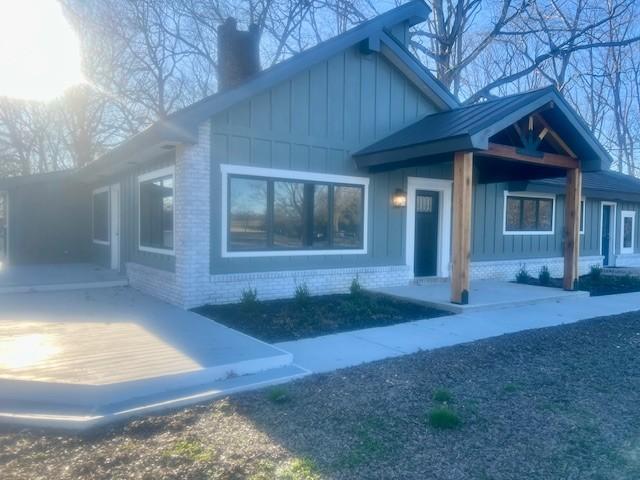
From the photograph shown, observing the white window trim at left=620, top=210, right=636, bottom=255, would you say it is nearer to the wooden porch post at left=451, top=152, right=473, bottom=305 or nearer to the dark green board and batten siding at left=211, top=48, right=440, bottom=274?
the dark green board and batten siding at left=211, top=48, right=440, bottom=274

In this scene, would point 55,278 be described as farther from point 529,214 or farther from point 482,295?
point 529,214

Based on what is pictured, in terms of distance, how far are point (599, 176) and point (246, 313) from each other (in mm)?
15975

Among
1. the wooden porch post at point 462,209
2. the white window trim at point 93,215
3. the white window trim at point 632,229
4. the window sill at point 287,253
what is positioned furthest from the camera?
the white window trim at point 632,229

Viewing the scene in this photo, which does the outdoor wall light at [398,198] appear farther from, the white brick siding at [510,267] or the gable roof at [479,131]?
the white brick siding at [510,267]

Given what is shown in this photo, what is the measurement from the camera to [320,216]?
10.4 metres

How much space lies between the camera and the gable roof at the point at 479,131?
856 cm

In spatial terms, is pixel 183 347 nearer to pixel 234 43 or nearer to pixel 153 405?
pixel 153 405

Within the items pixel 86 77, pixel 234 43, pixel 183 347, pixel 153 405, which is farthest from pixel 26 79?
pixel 153 405

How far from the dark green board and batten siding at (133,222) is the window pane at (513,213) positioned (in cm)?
947

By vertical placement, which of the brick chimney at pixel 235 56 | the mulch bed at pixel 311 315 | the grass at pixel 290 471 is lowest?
the grass at pixel 290 471

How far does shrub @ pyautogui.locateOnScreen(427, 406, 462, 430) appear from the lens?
13.5ft

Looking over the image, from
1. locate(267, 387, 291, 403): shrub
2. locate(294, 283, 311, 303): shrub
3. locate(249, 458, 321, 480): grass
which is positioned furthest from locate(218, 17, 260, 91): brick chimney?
locate(249, 458, 321, 480): grass

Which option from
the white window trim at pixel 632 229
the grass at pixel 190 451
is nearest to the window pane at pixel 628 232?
the white window trim at pixel 632 229

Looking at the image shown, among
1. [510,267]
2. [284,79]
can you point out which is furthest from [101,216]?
[510,267]
